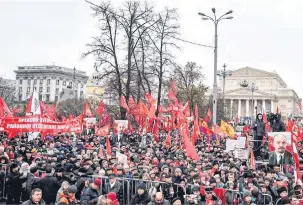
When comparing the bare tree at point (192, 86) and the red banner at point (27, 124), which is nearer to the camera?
the red banner at point (27, 124)

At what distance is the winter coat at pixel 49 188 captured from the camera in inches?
389

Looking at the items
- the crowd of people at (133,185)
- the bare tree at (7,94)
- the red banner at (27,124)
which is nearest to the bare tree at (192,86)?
the bare tree at (7,94)

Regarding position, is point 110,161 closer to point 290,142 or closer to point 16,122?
point 16,122

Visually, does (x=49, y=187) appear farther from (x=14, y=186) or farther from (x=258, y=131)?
(x=258, y=131)

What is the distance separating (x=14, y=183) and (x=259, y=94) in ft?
323

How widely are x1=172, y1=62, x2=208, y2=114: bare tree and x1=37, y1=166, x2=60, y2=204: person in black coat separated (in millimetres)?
30644

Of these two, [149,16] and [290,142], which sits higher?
[149,16]

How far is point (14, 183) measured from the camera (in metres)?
11.0

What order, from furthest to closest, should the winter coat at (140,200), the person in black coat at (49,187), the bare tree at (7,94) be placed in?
the bare tree at (7,94) → the person in black coat at (49,187) → the winter coat at (140,200)

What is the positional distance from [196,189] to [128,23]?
23.0 meters

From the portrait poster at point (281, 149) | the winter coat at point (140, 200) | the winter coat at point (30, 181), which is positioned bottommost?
the winter coat at point (140, 200)

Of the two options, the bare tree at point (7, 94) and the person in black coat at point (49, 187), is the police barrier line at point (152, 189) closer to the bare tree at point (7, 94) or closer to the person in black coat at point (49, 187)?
the person in black coat at point (49, 187)

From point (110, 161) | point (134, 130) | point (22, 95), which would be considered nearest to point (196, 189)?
point (110, 161)

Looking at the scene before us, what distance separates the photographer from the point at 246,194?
932cm
